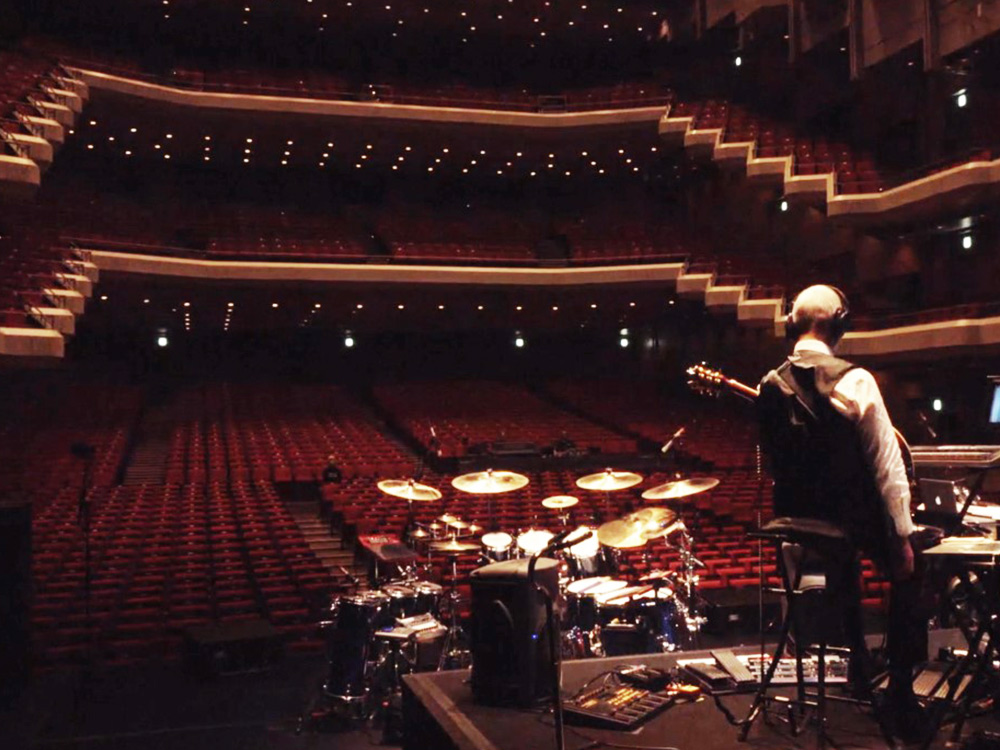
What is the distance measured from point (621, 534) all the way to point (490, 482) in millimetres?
1520

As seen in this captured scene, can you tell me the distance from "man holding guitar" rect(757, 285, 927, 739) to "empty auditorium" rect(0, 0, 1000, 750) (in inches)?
0.5

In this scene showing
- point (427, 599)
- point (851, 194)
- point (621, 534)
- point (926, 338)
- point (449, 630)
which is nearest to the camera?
point (621, 534)

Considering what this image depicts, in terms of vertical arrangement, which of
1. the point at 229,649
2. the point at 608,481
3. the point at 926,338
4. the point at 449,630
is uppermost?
the point at 926,338

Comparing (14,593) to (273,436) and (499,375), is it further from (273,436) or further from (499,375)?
(499,375)

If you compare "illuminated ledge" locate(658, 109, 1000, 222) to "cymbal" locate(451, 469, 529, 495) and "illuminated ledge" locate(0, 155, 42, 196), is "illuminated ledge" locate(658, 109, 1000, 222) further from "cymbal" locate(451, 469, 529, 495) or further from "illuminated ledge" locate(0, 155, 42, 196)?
"illuminated ledge" locate(0, 155, 42, 196)

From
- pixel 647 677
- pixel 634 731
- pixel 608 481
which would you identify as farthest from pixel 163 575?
pixel 634 731

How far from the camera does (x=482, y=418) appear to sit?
18.1 metres

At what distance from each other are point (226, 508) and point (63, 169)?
39.4 ft

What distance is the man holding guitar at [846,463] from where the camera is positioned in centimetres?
257

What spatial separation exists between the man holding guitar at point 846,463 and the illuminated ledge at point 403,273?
15.2m

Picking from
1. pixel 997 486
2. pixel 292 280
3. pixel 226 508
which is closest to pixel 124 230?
pixel 292 280

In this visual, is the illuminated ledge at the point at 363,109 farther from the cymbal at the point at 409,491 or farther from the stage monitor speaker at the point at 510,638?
the stage monitor speaker at the point at 510,638

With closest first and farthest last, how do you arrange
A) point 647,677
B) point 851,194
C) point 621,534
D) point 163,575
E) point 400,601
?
point 647,677
point 621,534
point 400,601
point 163,575
point 851,194

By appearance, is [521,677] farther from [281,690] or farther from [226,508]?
[226,508]
